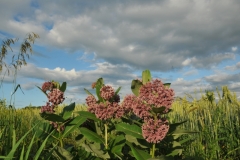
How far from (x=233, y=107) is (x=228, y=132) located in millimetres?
917

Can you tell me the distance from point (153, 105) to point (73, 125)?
1.02 metres

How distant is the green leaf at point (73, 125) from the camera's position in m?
2.98

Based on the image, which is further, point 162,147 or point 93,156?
point 162,147

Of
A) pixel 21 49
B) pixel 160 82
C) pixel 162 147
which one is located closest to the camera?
pixel 160 82

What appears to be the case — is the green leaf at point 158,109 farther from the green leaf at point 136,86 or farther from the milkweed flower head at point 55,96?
the milkweed flower head at point 55,96

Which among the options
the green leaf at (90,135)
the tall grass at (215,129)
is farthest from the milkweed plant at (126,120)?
the tall grass at (215,129)

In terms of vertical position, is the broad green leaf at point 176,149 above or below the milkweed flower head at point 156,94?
below

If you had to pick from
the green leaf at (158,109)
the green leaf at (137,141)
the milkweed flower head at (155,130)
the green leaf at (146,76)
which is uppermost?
the green leaf at (146,76)

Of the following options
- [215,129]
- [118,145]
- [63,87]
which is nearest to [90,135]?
[118,145]

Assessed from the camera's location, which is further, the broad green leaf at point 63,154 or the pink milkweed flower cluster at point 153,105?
the broad green leaf at point 63,154

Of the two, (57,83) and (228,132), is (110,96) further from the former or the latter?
(228,132)

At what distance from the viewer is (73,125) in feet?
9.89

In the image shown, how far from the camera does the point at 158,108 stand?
2.34 meters

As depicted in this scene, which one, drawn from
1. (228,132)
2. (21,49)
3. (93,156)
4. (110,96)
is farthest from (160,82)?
(21,49)
